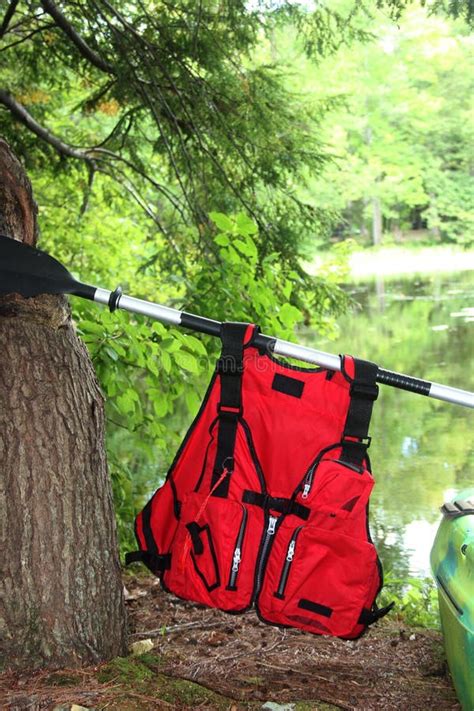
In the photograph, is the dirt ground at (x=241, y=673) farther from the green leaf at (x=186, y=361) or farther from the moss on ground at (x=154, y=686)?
the green leaf at (x=186, y=361)

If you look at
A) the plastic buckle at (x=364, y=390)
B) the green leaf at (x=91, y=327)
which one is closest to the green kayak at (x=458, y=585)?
the plastic buckle at (x=364, y=390)

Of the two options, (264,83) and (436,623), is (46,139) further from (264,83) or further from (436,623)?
(436,623)

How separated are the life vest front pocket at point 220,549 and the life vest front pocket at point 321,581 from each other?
0.23ft

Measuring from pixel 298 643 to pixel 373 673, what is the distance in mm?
282

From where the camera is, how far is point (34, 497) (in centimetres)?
221

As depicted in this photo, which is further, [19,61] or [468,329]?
[468,329]

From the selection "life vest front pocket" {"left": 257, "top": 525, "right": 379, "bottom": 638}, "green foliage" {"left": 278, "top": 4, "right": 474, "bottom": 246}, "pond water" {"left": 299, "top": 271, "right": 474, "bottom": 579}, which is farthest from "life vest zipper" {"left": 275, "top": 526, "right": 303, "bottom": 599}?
"green foliage" {"left": 278, "top": 4, "right": 474, "bottom": 246}

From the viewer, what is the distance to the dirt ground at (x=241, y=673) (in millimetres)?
2119

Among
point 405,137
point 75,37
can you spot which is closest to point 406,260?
point 405,137

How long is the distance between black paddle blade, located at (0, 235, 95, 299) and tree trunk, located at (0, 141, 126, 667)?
49 millimetres

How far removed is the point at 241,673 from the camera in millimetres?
2340

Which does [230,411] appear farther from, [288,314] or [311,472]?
[288,314]

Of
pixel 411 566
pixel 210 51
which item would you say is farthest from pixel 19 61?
pixel 411 566

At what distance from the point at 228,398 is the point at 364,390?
37 centimetres
